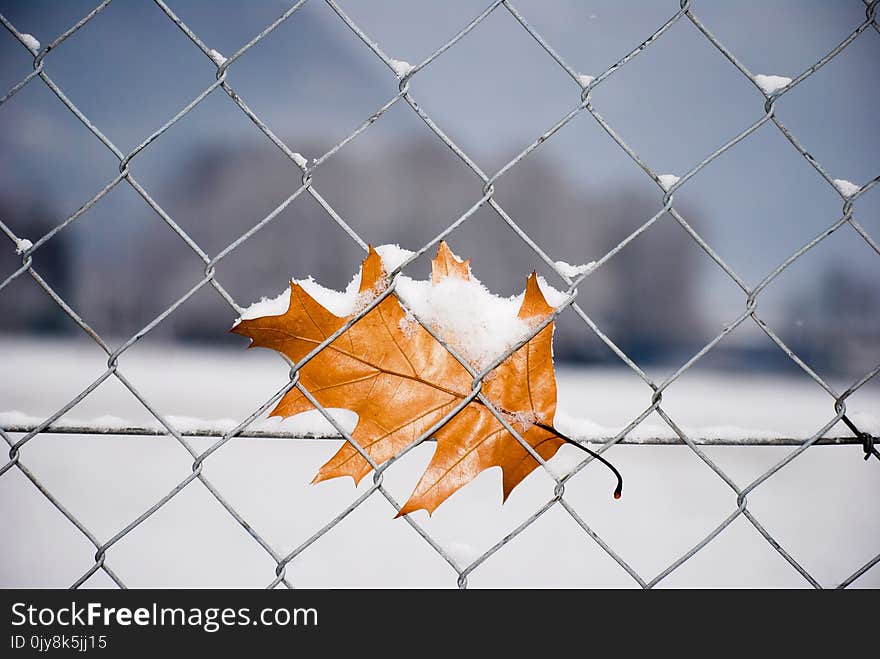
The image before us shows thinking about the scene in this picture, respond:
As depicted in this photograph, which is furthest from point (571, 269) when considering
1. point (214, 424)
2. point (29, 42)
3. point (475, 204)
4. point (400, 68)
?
point (29, 42)

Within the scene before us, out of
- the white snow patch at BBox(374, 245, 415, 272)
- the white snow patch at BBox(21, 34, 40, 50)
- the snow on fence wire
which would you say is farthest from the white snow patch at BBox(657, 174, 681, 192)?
the white snow patch at BBox(21, 34, 40, 50)

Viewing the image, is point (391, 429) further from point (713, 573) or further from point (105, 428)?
point (713, 573)

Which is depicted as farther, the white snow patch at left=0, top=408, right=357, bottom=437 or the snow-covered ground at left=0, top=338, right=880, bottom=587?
the snow-covered ground at left=0, top=338, right=880, bottom=587

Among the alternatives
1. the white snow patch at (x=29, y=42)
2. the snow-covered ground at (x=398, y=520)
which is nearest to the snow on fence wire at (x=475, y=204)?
the white snow patch at (x=29, y=42)

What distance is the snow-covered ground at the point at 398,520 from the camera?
1.40 meters

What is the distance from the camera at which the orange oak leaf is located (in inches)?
27.5

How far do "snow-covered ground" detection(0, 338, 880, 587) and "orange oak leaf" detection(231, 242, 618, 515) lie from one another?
17.4 inches

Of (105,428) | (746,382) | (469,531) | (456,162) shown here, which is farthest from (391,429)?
(746,382)

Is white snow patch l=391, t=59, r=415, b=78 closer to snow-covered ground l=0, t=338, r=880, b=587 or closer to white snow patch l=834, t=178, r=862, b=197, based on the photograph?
white snow patch l=834, t=178, r=862, b=197

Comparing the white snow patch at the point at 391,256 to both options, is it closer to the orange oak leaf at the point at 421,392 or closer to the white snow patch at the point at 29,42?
the orange oak leaf at the point at 421,392

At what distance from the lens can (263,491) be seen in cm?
161

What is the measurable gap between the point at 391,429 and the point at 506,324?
184 millimetres

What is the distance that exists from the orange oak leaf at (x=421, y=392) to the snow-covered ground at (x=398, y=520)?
44 centimetres
